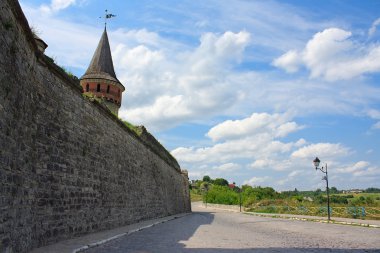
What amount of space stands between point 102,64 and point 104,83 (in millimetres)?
2838

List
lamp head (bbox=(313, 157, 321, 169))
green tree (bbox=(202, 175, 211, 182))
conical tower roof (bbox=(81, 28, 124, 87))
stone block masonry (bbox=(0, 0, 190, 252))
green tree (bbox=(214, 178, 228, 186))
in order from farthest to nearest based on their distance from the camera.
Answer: green tree (bbox=(202, 175, 211, 182)) < green tree (bbox=(214, 178, 228, 186)) < conical tower roof (bbox=(81, 28, 124, 87)) < lamp head (bbox=(313, 157, 321, 169)) < stone block masonry (bbox=(0, 0, 190, 252))

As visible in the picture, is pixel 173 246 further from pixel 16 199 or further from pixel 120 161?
pixel 120 161

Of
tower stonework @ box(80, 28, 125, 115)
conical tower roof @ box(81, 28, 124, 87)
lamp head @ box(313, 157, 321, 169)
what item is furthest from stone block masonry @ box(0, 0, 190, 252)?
conical tower roof @ box(81, 28, 124, 87)

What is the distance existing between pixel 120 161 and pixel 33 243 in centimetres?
860

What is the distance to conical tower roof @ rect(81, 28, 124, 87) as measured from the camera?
3115cm

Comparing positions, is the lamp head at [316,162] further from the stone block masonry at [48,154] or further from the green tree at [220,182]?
the green tree at [220,182]

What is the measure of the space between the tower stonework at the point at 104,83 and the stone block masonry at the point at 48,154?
13.7m

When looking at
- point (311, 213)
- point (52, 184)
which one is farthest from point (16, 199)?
point (311, 213)

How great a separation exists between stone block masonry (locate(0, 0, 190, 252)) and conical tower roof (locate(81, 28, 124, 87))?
1541 centimetres

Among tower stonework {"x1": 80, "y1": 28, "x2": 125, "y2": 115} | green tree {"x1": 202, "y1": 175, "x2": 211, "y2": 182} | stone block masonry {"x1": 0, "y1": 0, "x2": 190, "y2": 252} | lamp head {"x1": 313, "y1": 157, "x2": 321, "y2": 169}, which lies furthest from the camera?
green tree {"x1": 202, "y1": 175, "x2": 211, "y2": 182}

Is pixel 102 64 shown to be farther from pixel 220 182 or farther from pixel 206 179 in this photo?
pixel 206 179

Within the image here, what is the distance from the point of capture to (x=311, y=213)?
30.9 metres

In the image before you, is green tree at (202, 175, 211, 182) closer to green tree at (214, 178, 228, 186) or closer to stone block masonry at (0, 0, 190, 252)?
green tree at (214, 178, 228, 186)

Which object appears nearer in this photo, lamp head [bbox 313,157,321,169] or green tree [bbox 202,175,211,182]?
lamp head [bbox 313,157,321,169]
